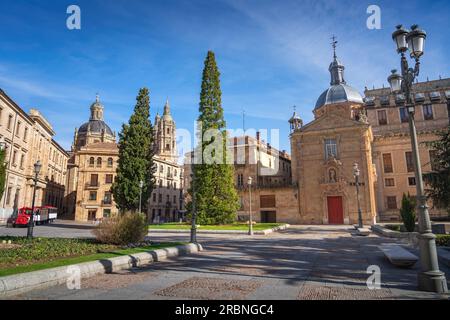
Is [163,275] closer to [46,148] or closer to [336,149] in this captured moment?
[336,149]

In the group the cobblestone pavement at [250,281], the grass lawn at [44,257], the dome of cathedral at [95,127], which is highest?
the dome of cathedral at [95,127]

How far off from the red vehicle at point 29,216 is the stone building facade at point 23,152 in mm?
2618

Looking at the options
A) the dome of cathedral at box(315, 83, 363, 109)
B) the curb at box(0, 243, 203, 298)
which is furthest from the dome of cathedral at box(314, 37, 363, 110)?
the curb at box(0, 243, 203, 298)

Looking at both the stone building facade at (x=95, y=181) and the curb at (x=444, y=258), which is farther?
the stone building facade at (x=95, y=181)

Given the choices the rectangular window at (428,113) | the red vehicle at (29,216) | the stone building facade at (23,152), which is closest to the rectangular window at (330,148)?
the rectangular window at (428,113)

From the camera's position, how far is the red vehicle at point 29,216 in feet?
92.5

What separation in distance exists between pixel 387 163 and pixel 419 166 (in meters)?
41.4

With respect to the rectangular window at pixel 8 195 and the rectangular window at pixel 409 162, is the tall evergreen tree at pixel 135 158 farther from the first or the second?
the rectangular window at pixel 409 162

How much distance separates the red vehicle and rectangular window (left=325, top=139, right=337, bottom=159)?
3358cm

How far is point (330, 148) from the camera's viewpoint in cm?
3728

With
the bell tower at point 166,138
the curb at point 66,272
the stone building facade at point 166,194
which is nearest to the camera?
the curb at point 66,272

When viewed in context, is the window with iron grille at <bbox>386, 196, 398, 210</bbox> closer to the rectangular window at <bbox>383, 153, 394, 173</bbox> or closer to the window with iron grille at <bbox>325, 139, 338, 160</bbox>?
the rectangular window at <bbox>383, 153, 394, 173</bbox>

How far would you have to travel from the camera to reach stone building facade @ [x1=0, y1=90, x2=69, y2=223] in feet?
107
